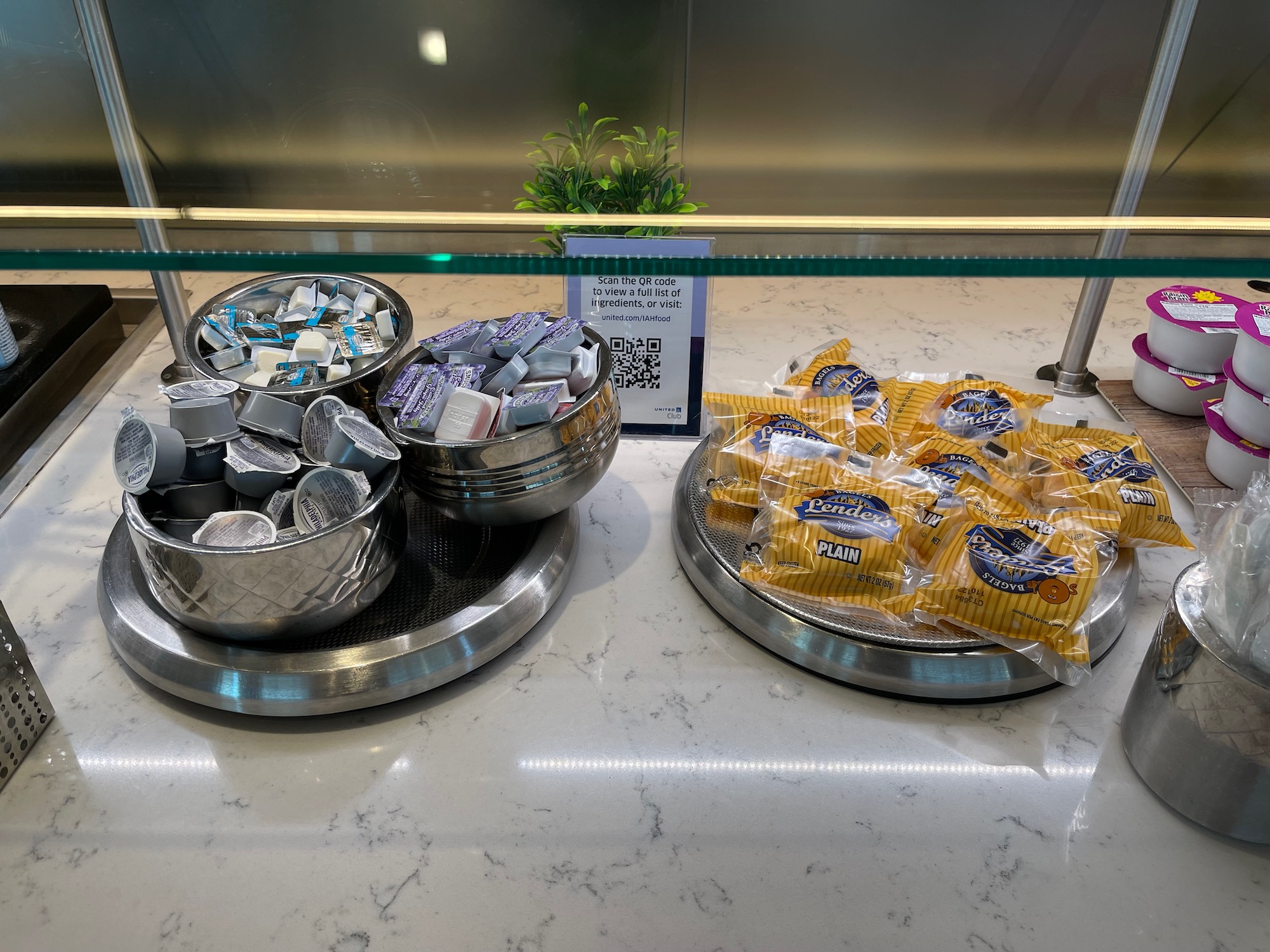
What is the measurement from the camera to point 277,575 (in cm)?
61

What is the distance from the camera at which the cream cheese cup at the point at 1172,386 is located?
98cm

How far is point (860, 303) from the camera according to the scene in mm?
1220

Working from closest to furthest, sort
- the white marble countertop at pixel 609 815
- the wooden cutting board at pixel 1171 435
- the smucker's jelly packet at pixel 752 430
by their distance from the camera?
the white marble countertop at pixel 609 815 < the smucker's jelly packet at pixel 752 430 < the wooden cutting board at pixel 1171 435

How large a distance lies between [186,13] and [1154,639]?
1.10 meters

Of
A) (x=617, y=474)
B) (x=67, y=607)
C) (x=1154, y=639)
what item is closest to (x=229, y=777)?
(x=67, y=607)

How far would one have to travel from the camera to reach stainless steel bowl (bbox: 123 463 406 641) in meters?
0.60

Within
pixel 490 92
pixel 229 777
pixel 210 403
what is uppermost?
pixel 490 92

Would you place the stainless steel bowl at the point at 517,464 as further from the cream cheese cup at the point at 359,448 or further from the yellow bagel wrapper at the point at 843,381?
the yellow bagel wrapper at the point at 843,381

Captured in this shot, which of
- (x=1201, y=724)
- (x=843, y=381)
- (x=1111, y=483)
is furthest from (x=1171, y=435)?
(x=1201, y=724)

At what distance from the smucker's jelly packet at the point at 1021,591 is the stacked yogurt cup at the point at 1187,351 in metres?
0.40

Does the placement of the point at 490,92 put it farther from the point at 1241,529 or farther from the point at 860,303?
the point at 1241,529

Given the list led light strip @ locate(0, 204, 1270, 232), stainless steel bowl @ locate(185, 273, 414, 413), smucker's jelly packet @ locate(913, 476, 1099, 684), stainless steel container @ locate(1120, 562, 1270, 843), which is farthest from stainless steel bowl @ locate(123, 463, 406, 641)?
stainless steel container @ locate(1120, 562, 1270, 843)

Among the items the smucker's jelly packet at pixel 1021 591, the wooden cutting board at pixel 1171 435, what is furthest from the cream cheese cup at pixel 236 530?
the wooden cutting board at pixel 1171 435

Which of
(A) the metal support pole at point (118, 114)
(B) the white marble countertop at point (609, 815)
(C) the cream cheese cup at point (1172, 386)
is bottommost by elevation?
(B) the white marble countertop at point (609, 815)
